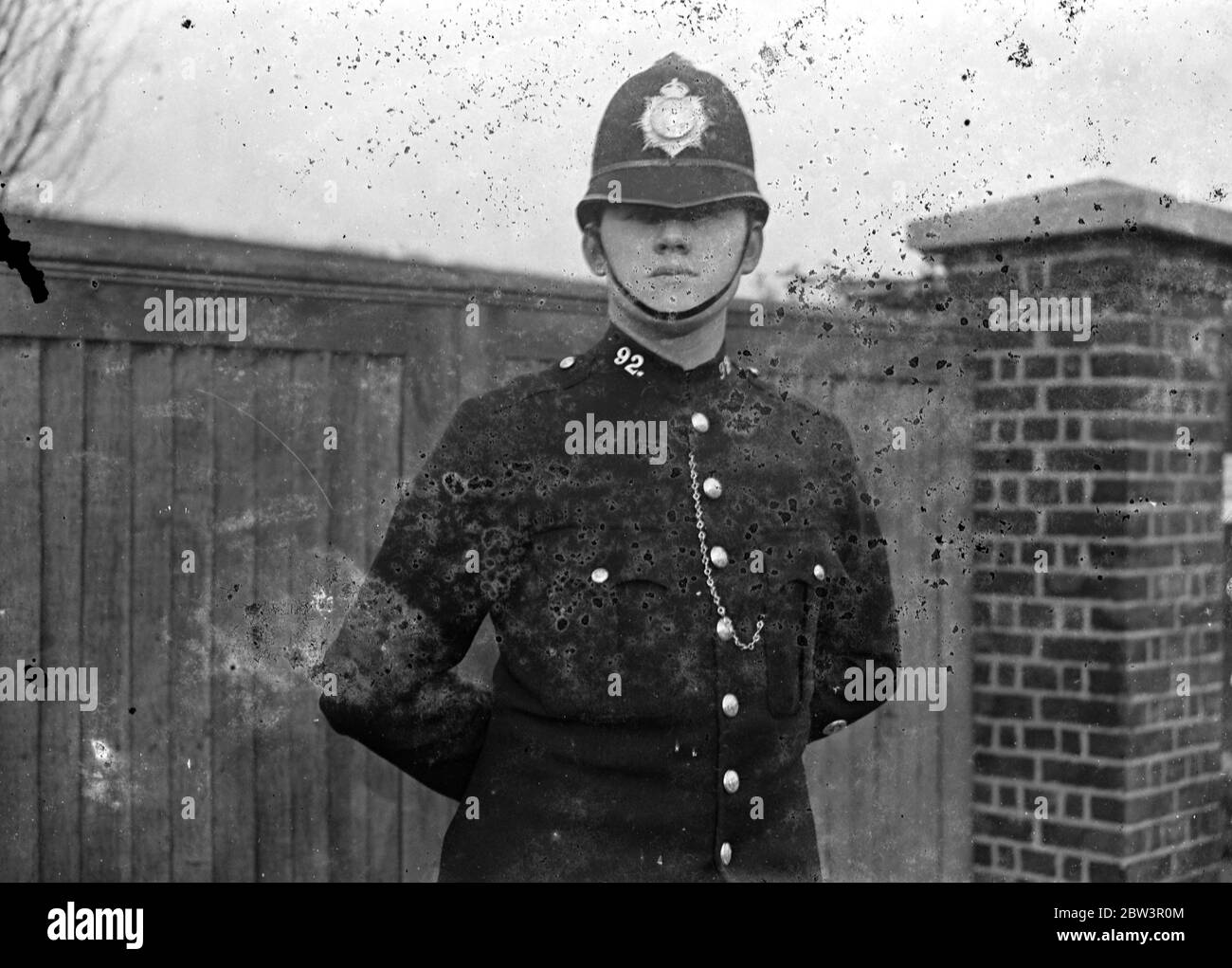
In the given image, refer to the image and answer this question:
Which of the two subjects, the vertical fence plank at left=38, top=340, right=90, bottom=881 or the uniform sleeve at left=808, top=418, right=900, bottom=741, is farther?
the uniform sleeve at left=808, top=418, right=900, bottom=741

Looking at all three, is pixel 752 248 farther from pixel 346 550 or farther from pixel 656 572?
pixel 346 550

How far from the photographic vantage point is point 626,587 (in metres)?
2.12

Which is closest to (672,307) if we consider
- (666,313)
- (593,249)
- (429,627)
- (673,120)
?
(666,313)

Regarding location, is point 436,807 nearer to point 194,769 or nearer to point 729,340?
point 194,769

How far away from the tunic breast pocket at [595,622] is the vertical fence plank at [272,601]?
0.42 metres

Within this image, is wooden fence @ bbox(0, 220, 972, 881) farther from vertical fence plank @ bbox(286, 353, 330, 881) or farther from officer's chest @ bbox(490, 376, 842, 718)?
officer's chest @ bbox(490, 376, 842, 718)

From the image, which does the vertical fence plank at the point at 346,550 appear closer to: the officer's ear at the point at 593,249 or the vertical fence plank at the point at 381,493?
the vertical fence plank at the point at 381,493

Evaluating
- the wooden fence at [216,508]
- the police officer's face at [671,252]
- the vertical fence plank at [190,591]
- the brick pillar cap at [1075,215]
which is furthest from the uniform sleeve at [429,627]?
the brick pillar cap at [1075,215]

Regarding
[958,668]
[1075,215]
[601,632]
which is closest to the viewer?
[601,632]

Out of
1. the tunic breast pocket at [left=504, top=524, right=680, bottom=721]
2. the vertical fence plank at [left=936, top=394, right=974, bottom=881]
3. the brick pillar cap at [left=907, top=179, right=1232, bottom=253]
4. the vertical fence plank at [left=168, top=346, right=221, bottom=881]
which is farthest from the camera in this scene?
the vertical fence plank at [left=936, top=394, right=974, bottom=881]

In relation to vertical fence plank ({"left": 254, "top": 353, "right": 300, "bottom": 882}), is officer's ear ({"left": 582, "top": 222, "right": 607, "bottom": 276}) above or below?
above

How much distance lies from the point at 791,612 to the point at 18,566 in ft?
4.02

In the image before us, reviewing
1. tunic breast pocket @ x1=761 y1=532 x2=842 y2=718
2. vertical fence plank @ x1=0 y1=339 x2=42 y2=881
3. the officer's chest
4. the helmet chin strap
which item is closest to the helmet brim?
the helmet chin strap

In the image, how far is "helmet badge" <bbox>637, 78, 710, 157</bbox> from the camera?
212 cm
